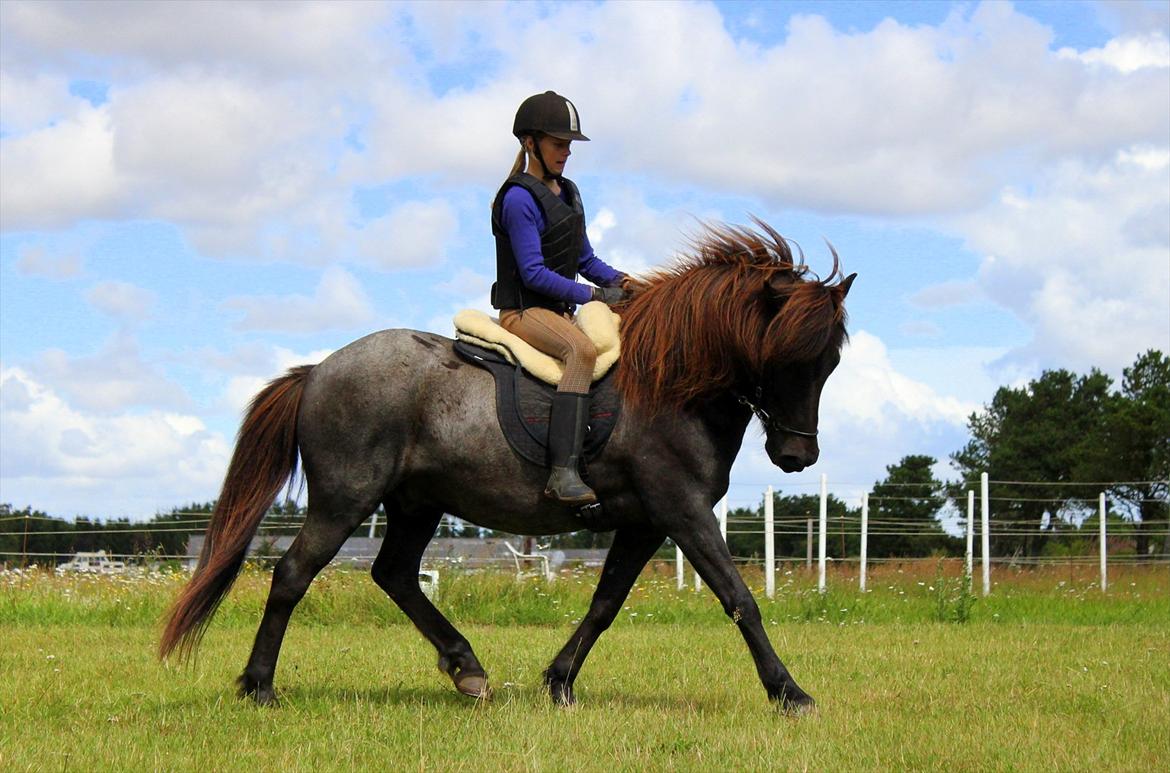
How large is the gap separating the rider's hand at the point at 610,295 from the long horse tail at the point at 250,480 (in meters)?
1.63

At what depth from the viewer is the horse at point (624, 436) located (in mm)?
6191

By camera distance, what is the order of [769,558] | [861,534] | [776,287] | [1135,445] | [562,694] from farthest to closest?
[1135,445] → [861,534] → [769,558] → [562,694] → [776,287]

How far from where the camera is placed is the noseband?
6.31m

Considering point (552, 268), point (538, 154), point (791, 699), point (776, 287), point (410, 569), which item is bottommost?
point (791, 699)

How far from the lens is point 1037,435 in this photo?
5666 cm

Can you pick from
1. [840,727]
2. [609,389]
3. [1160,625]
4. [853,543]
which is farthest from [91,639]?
[853,543]

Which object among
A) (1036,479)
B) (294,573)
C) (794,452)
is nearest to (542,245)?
(794,452)

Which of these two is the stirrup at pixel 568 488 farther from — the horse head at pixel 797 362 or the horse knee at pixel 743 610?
the horse head at pixel 797 362

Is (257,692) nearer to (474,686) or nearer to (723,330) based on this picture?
(474,686)

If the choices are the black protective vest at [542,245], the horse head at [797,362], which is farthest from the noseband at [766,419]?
the black protective vest at [542,245]

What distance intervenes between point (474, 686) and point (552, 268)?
224 centimetres

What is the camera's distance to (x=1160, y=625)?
42.9 feet

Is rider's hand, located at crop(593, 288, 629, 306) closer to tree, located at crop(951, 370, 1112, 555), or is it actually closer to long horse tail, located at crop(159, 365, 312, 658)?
long horse tail, located at crop(159, 365, 312, 658)

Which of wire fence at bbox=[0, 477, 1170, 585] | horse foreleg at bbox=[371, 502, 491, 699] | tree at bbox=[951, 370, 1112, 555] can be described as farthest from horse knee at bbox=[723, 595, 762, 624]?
tree at bbox=[951, 370, 1112, 555]
